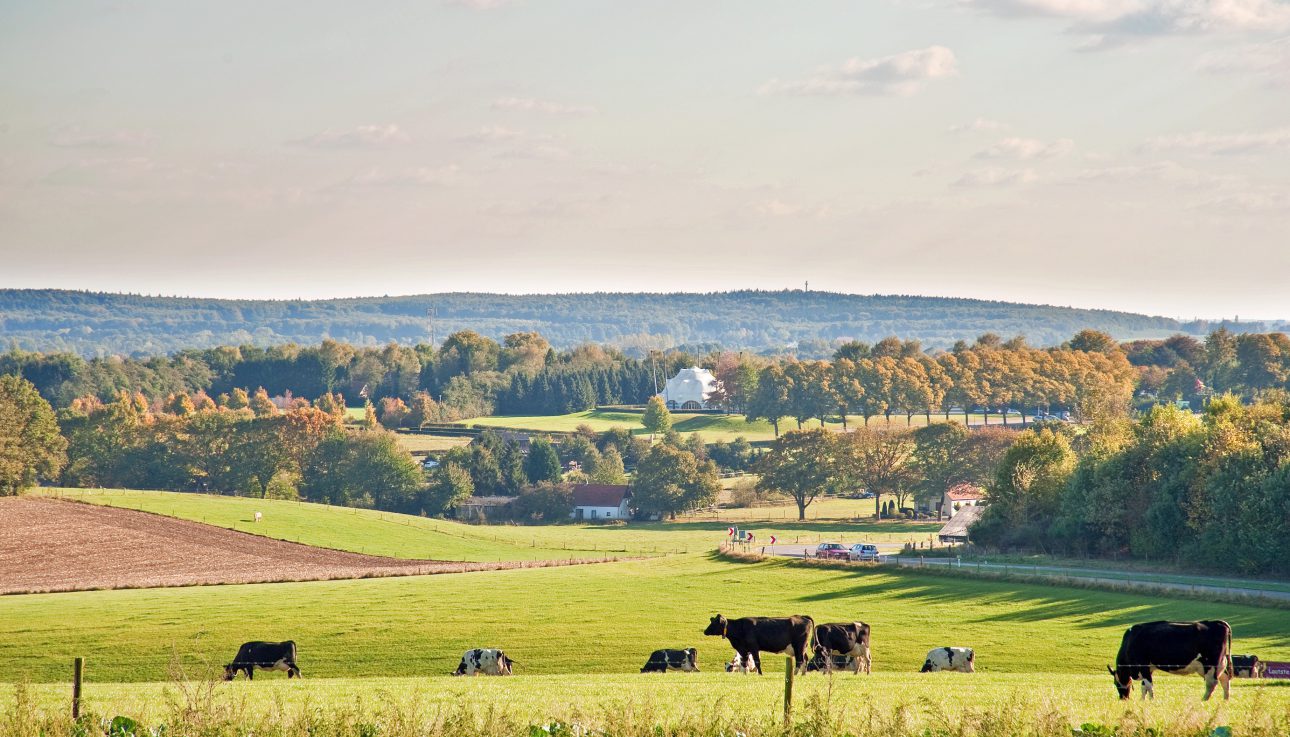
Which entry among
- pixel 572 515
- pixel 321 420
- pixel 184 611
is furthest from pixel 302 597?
pixel 321 420

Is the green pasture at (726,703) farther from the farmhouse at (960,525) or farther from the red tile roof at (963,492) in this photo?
the red tile roof at (963,492)

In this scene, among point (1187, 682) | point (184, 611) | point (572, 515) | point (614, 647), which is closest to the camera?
point (1187, 682)

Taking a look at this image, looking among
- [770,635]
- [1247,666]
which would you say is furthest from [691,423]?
[770,635]

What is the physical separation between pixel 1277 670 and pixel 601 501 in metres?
89.1

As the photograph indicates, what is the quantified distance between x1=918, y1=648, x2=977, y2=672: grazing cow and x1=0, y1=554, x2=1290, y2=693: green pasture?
1583 millimetres

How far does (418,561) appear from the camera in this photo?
7950cm

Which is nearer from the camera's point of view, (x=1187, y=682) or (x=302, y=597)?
(x=1187, y=682)

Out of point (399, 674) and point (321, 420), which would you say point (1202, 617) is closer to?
point (399, 674)

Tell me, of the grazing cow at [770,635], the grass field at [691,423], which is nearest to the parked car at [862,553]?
the grazing cow at [770,635]

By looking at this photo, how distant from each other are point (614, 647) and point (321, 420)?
96.2 metres

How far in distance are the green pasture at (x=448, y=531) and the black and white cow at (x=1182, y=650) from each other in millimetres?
60027

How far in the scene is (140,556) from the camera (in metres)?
74.6

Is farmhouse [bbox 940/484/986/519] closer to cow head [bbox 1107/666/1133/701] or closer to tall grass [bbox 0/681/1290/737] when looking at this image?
cow head [bbox 1107/666/1133/701]

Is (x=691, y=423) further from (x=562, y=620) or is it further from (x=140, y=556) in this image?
(x=562, y=620)
